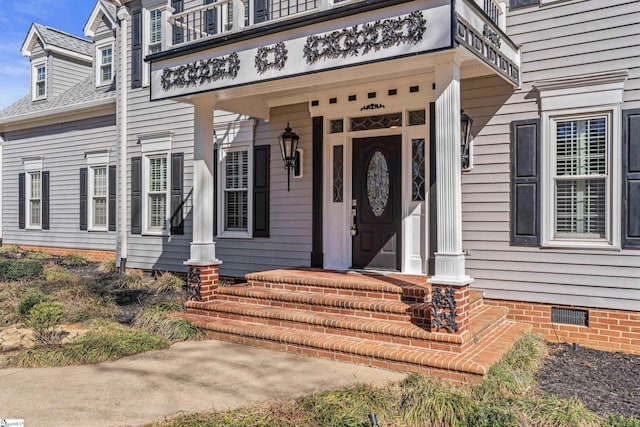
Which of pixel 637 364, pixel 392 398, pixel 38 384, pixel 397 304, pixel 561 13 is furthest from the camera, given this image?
pixel 561 13

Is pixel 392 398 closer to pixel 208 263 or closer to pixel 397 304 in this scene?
pixel 397 304

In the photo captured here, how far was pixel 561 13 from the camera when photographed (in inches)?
241

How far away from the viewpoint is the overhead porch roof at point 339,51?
4773 millimetres

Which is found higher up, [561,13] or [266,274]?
[561,13]

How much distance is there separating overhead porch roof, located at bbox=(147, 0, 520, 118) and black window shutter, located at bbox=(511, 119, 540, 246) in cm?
66

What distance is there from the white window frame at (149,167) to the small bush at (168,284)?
3.31 feet

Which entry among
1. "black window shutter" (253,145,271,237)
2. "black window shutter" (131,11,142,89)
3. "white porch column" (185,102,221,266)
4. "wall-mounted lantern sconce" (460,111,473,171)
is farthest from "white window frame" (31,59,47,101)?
"wall-mounted lantern sconce" (460,111,473,171)

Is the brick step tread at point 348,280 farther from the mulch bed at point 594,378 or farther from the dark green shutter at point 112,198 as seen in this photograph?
the dark green shutter at point 112,198

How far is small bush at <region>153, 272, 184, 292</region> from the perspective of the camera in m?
9.27

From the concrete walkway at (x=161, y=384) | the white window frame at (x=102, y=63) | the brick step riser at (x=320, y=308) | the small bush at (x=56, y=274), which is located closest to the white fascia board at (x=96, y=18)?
the white window frame at (x=102, y=63)

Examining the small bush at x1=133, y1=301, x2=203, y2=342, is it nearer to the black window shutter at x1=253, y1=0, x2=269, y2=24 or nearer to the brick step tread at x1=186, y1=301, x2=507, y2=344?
the brick step tread at x1=186, y1=301, x2=507, y2=344

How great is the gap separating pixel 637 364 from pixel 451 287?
2.32 metres

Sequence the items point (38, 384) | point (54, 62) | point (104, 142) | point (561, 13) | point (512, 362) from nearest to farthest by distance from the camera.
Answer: point (38, 384) < point (512, 362) < point (561, 13) < point (104, 142) < point (54, 62)

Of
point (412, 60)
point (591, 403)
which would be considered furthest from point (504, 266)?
point (412, 60)
